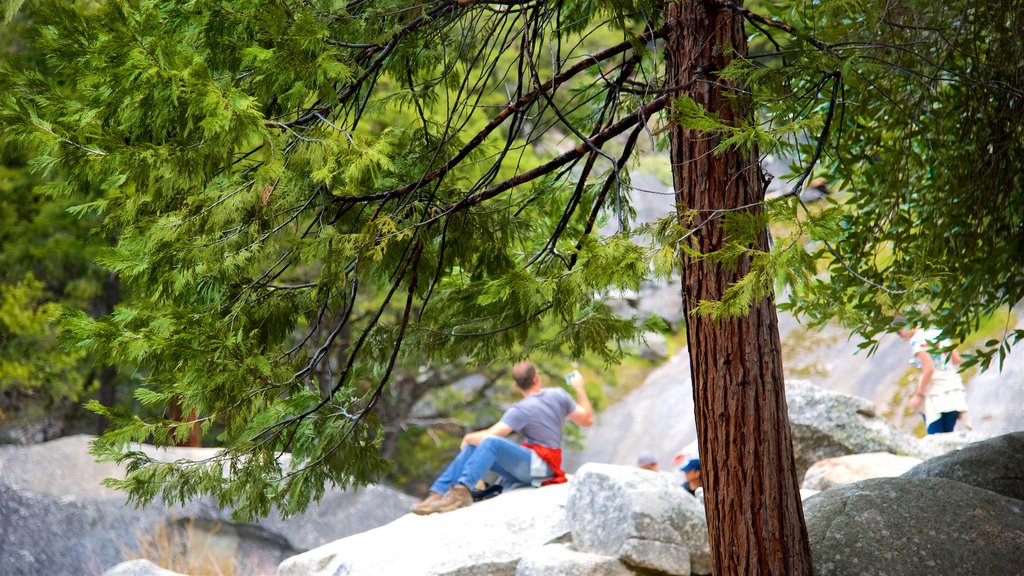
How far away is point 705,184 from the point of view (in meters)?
3.47

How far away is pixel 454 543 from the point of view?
6.30m

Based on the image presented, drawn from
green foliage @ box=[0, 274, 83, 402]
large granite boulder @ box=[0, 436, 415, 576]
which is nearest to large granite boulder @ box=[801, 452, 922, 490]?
large granite boulder @ box=[0, 436, 415, 576]

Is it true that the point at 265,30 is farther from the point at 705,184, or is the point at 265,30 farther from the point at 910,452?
the point at 910,452

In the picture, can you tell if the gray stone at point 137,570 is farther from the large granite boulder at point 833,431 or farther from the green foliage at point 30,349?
the large granite boulder at point 833,431

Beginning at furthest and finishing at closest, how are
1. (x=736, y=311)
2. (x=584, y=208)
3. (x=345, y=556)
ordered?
(x=345, y=556)
(x=584, y=208)
(x=736, y=311)

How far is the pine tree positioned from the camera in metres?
2.84

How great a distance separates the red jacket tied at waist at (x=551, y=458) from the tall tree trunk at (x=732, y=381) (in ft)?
13.7

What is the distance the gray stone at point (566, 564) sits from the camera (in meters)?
5.66

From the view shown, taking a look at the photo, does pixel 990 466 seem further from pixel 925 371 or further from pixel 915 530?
pixel 925 371

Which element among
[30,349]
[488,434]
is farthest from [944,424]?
[30,349]

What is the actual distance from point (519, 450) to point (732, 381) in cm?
439

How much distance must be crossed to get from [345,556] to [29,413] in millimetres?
9368

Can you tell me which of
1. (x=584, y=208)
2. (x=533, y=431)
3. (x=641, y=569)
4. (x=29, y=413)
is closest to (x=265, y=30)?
(x=584, y=208)

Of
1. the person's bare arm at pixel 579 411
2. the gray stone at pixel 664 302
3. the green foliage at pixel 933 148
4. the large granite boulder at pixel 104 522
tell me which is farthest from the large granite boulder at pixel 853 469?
the gray stone at pixel 664 302
